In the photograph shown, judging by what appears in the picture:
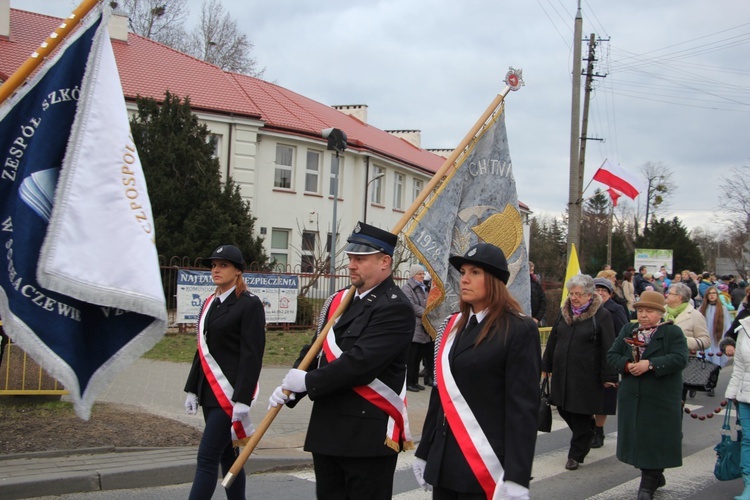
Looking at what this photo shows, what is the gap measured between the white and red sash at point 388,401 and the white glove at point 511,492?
2.59 feet

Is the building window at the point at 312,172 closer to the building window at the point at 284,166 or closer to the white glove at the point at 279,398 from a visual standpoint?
the building window at the point at 284,166

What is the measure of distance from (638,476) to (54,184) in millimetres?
6393

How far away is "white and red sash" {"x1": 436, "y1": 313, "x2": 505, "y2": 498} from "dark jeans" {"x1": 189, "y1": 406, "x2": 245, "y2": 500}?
184 centimetres

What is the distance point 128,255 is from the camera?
3.12 metres

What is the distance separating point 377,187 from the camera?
1375 inches

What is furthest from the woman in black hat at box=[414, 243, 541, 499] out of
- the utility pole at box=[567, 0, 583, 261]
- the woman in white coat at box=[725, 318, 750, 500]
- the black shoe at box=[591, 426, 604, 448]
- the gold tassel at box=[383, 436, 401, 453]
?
the utility pole at box=[567, 0, 583, 261]

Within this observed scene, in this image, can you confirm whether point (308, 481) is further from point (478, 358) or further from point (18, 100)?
point (18, 100)

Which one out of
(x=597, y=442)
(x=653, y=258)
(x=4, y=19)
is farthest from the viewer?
(x=653, y=258)

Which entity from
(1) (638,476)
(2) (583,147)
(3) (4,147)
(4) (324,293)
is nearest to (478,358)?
(3) (4,147)

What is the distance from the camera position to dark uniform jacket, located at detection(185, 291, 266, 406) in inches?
200

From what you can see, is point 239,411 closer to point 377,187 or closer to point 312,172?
point 312,172

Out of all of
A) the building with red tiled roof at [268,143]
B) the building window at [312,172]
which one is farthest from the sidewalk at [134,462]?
the building window at [312,172]

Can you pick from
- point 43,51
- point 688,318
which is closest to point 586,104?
point 688,318

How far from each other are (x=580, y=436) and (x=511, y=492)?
15.4ft
